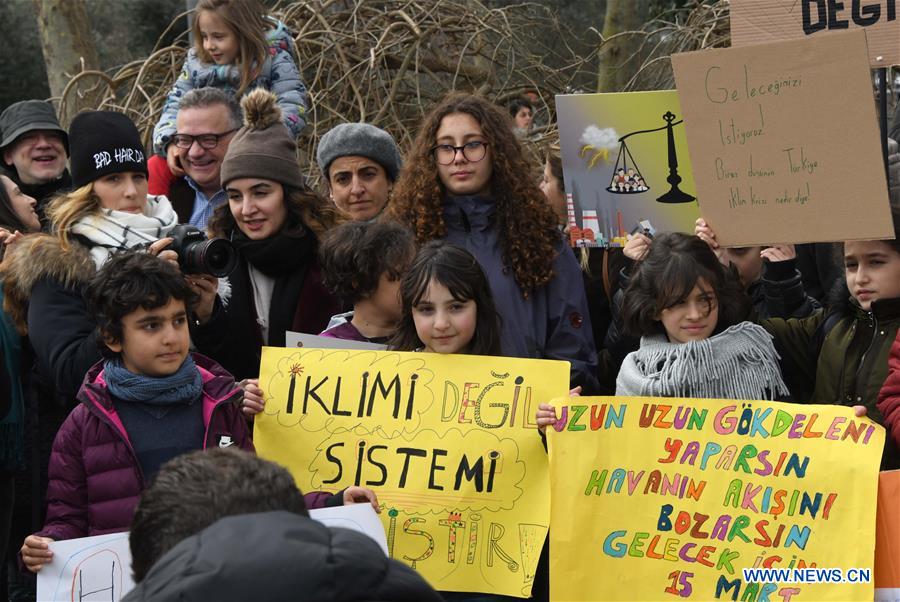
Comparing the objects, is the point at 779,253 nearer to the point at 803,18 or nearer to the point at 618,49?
the point at 803,18

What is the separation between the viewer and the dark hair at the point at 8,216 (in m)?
5.17

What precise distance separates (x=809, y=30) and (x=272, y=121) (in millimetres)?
2015

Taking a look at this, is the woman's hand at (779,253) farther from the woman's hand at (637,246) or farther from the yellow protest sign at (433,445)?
the yellow protest sign at (433,445)

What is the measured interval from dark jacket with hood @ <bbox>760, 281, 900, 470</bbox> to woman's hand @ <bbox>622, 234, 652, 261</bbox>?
516 mm

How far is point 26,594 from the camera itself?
5328mm

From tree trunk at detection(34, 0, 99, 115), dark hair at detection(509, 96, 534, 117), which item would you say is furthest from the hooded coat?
tree trunk at detection(34, 0, 99, 115)

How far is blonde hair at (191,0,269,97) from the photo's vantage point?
6.24 m

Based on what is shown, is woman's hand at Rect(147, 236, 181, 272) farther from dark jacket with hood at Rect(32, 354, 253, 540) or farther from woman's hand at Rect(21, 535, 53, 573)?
woman's hand at Rect(21, 535, 53, 573)

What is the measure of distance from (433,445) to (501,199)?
108 centimetres

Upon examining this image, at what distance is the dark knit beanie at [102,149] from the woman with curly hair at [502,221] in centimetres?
98

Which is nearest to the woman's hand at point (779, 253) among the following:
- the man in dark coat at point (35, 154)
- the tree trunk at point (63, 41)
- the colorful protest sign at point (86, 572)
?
the colorful protest sign at point (86, 572)

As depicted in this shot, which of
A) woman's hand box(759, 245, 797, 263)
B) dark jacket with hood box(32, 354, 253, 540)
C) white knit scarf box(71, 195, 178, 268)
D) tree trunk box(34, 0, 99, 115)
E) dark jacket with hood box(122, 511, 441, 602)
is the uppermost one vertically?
tree trunk box(34, 0, 99, 115)

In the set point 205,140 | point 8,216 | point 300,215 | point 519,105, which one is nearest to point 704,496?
point 300,215

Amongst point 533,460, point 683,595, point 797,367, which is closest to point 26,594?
point 533,460
